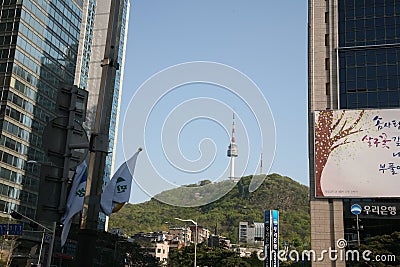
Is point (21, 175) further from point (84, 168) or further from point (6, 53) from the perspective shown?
point (84, 168)

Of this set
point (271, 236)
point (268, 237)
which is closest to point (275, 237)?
point (271, 236)

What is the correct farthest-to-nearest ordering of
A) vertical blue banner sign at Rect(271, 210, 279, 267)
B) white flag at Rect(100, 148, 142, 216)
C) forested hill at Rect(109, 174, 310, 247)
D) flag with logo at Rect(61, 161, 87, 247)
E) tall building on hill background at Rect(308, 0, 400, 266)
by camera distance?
forested hill at Rect(109, 174, 310, 247), vertical blue banner sign at Rect(271, 210, 279, 267), tall building on hill background at Rect(308, 0, 400, 266), white flag at Rect(100, 148, 142, 216), flag with logo at Rect(61, 161, 87, 247)

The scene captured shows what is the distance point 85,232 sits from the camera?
5.14 m

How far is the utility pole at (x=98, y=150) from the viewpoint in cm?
511

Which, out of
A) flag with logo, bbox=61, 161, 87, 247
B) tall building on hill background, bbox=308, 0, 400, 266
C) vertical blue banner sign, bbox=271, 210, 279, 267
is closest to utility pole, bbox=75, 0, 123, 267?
flag with logo, bbox=61, 161, 87, 247

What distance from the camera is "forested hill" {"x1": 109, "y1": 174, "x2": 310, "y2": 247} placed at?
10925 centimetres

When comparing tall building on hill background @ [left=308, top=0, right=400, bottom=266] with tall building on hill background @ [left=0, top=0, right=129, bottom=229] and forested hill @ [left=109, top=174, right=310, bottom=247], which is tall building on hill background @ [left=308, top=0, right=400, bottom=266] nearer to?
tall building on hill background @ [left=0, top=0, right=129, bottom=229]

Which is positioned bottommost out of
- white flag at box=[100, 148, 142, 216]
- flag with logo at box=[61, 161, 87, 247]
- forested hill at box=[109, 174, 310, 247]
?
flag with logo at box=[61, 161, 87, 247]

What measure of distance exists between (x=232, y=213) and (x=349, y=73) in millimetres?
69483

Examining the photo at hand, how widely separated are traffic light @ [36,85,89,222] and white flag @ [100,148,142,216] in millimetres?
4843

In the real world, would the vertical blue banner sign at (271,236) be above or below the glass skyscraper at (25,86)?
below

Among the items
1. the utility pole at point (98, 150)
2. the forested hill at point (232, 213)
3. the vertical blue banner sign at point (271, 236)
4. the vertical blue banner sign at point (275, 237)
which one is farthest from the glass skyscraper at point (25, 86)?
the utility pole at point (98, 150)

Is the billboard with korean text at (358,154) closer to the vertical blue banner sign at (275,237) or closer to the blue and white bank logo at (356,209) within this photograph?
the blue and white bank logo at (356,209)

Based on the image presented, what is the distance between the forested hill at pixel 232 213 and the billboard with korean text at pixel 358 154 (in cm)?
5889
